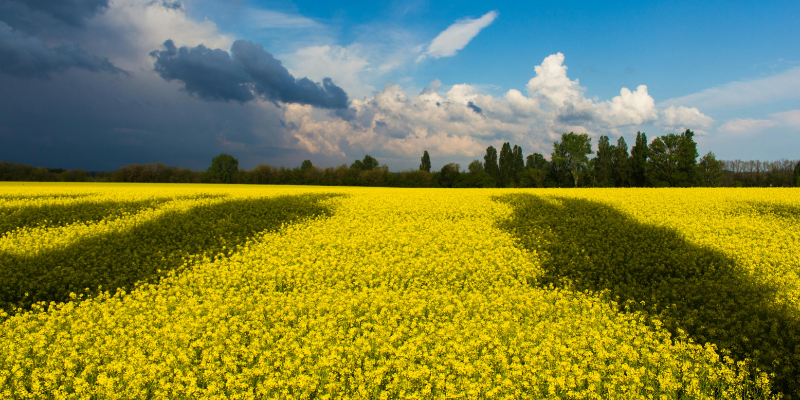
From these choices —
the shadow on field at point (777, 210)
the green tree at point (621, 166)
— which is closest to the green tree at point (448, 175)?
the green tree at point (621, 166)

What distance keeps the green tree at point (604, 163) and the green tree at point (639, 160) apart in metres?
4.25

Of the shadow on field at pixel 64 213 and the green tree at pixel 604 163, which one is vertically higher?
the green tree at pixel 604 163

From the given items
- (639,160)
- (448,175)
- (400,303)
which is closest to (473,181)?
(448,175)

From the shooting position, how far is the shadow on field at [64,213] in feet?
66.4

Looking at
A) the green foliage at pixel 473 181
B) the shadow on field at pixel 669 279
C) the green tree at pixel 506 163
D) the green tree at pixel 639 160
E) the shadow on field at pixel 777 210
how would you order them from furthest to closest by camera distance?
the green tree at pixel 506 163
the green foliage at pixel 473 181
the green tree at pixel 639 160
the shadow on field at pixel 777 210
the shadow on field at pixel 669 279

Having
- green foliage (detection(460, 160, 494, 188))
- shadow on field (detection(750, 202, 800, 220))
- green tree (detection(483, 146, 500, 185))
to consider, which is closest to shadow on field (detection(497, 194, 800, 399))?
shadow on field (detection(750, 202, 800, 220))

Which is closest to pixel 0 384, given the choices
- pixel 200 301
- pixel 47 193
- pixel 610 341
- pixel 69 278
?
pixel 200 301

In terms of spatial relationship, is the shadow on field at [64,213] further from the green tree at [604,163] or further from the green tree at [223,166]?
the green tree at [604,163]

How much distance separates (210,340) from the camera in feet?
29.6

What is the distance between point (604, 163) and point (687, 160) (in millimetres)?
14368

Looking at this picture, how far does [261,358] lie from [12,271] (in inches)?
532

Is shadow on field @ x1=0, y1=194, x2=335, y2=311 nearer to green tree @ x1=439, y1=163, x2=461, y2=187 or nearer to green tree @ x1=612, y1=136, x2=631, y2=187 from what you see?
green tree @ x1=439, y1=163, x2=461, y2=187

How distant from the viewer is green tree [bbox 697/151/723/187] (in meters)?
77.2

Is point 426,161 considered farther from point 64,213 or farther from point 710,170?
point 64,213
